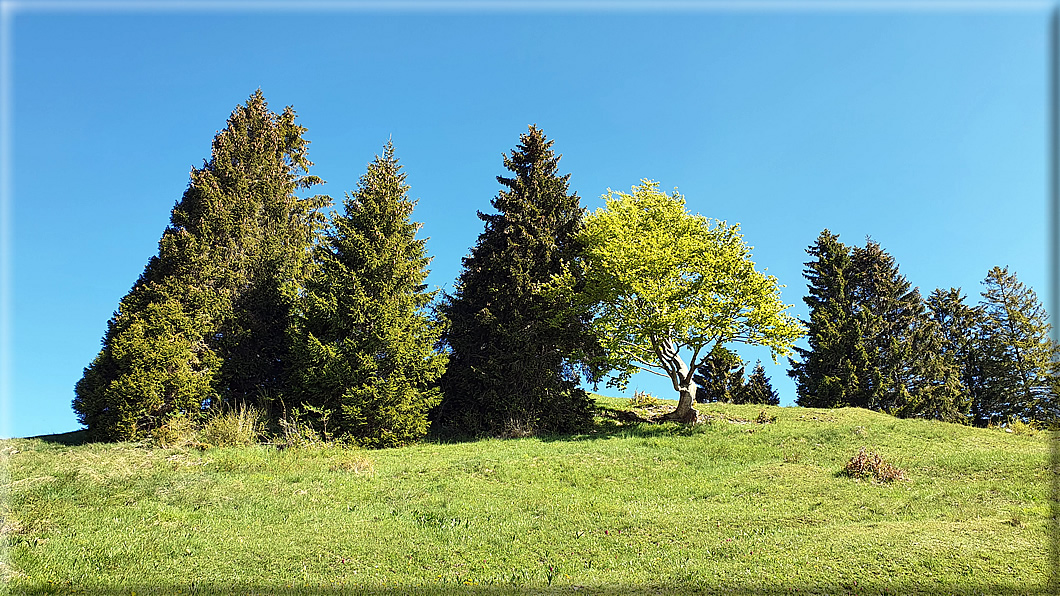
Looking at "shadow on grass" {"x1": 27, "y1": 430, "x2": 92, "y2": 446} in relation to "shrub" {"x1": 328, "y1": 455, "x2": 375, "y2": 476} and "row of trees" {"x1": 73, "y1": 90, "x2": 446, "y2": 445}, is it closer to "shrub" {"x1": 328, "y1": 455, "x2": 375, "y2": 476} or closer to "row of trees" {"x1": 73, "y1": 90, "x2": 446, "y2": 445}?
"row of trees" {"x1": 73, "y1": 90, "x2": 446, "y2": 445}

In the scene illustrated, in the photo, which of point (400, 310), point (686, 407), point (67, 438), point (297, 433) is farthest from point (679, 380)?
point (67, 438)

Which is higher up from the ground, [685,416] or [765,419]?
[685,416]

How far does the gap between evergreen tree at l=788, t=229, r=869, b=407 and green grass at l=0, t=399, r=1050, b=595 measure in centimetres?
1540

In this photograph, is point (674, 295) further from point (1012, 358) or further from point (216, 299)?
point (1012, 358)

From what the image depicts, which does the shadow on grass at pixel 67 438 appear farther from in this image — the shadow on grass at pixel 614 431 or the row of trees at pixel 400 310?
the shadow on grass at pixel 614 431

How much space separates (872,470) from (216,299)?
75.1ft

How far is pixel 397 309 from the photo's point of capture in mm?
20797

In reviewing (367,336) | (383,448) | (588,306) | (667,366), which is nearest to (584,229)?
(588,306)

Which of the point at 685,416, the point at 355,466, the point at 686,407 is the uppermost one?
the point at 686,407

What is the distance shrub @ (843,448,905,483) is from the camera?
13875mm

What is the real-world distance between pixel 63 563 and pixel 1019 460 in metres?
21.7

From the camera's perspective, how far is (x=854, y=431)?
64.3 feet

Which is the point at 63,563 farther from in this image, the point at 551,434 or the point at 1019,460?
the point at 1019,460

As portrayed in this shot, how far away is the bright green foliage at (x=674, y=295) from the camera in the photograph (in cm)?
2245
